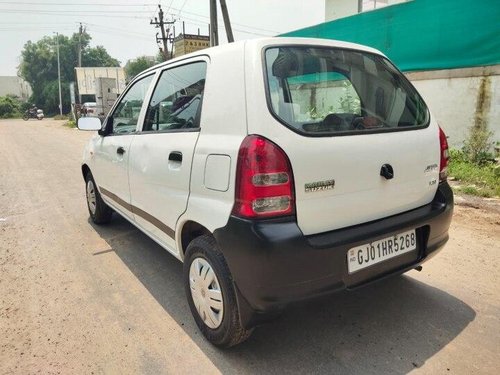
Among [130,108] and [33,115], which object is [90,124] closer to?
[130,108]

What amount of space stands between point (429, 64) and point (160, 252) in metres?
5.80

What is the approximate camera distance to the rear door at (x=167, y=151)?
8.30 feet

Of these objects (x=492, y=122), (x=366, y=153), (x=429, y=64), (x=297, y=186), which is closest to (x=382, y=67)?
(x=366, y=153)

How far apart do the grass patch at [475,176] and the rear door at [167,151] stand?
169 inches

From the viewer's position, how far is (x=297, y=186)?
199 cm

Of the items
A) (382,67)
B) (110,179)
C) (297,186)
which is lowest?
(110,179)

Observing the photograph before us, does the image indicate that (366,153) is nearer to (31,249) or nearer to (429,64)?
(31,249)

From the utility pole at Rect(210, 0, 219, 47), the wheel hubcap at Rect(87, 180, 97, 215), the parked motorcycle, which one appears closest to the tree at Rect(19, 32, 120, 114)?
the parked motorcycle

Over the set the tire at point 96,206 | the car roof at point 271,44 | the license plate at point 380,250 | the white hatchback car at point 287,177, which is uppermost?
the car roof at point 271,44

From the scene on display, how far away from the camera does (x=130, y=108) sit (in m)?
3.68

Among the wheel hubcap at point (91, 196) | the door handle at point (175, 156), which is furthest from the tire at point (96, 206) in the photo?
the door handle at point (175, 156)

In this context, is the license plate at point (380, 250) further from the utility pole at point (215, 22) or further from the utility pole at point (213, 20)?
the utility pole at point (213, 20)

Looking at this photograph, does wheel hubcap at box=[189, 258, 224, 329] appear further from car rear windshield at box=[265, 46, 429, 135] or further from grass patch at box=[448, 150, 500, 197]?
grass patch at box=[448, 150, 500, 197]

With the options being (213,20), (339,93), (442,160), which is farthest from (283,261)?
(213,20)
